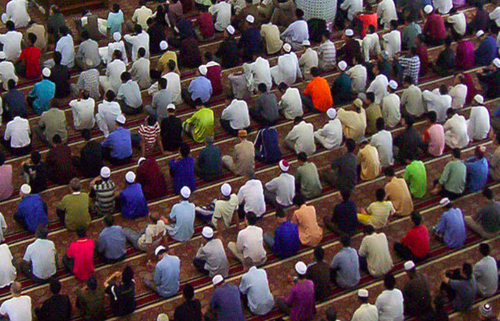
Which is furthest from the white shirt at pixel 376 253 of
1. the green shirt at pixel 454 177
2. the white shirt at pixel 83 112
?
the white shirt at pixel 83 112

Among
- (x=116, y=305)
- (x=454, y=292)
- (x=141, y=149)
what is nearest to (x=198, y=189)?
(x=141, y=149)

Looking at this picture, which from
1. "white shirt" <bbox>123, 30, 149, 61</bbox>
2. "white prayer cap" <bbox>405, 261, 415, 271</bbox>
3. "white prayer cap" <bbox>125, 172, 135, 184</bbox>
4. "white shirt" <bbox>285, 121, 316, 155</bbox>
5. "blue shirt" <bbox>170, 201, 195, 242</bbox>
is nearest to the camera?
"white prayer cap" <bbox>405, 261, 415, 271</bbox>

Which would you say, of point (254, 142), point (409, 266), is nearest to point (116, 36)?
point (254, 142)

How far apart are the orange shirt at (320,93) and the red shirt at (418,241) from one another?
9.14 feet

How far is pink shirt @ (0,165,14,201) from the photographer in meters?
11.3

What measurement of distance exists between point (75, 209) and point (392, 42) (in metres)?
5.42

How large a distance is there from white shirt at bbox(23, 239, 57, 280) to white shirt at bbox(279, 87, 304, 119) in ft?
12.7

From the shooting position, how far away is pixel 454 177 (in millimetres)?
11578

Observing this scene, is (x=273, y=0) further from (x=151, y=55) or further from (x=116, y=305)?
(x=116, y=305)

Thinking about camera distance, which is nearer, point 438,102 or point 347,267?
point 347,267

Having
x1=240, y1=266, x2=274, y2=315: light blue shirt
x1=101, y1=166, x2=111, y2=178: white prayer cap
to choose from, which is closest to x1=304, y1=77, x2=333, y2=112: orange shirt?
x1=101, y1=166, x2=111, y2=178: white prayer cap

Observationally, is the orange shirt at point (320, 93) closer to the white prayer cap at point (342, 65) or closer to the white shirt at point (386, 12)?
the white prayer cap at point (342, 65)

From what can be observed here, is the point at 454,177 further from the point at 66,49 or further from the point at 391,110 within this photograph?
the point at 66,49

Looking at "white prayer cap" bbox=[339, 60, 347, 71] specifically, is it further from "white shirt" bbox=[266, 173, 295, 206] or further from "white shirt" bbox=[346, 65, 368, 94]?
"white shirt" bbox=[266, 173, 295, 206]
